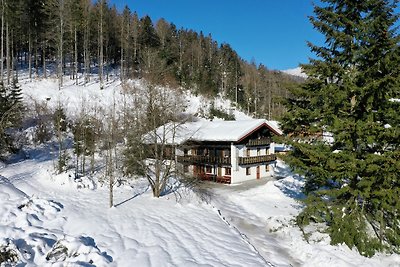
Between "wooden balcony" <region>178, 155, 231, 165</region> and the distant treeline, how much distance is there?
6825 millimetres

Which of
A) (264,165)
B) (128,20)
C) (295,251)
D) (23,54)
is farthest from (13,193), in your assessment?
(23,54)

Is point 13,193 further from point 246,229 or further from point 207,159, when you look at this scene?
point 207,159

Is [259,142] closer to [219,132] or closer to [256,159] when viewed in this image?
[256,159]

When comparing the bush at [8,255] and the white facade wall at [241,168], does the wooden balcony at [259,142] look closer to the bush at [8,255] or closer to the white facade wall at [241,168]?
the white facade wall at [241,168]

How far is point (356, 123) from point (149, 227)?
34.8 ft

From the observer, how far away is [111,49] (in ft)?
199

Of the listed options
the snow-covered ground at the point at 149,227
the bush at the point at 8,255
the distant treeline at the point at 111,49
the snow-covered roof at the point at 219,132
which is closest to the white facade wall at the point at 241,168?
the snow-covered roof at the point at 219,132

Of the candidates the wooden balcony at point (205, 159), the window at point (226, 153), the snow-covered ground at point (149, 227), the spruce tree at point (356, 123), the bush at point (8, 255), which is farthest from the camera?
the window at point (226, 153)

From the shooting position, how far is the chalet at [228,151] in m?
29.5

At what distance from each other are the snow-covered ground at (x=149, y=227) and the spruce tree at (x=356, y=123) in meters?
1.49

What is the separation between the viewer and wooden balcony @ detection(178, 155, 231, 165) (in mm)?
29422

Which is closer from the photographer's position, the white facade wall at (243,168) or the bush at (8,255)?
the bush at (8,255)

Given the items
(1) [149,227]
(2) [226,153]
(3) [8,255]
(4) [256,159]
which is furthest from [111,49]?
(3) [8,255]

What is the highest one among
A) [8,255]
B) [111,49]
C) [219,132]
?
[111,49]
